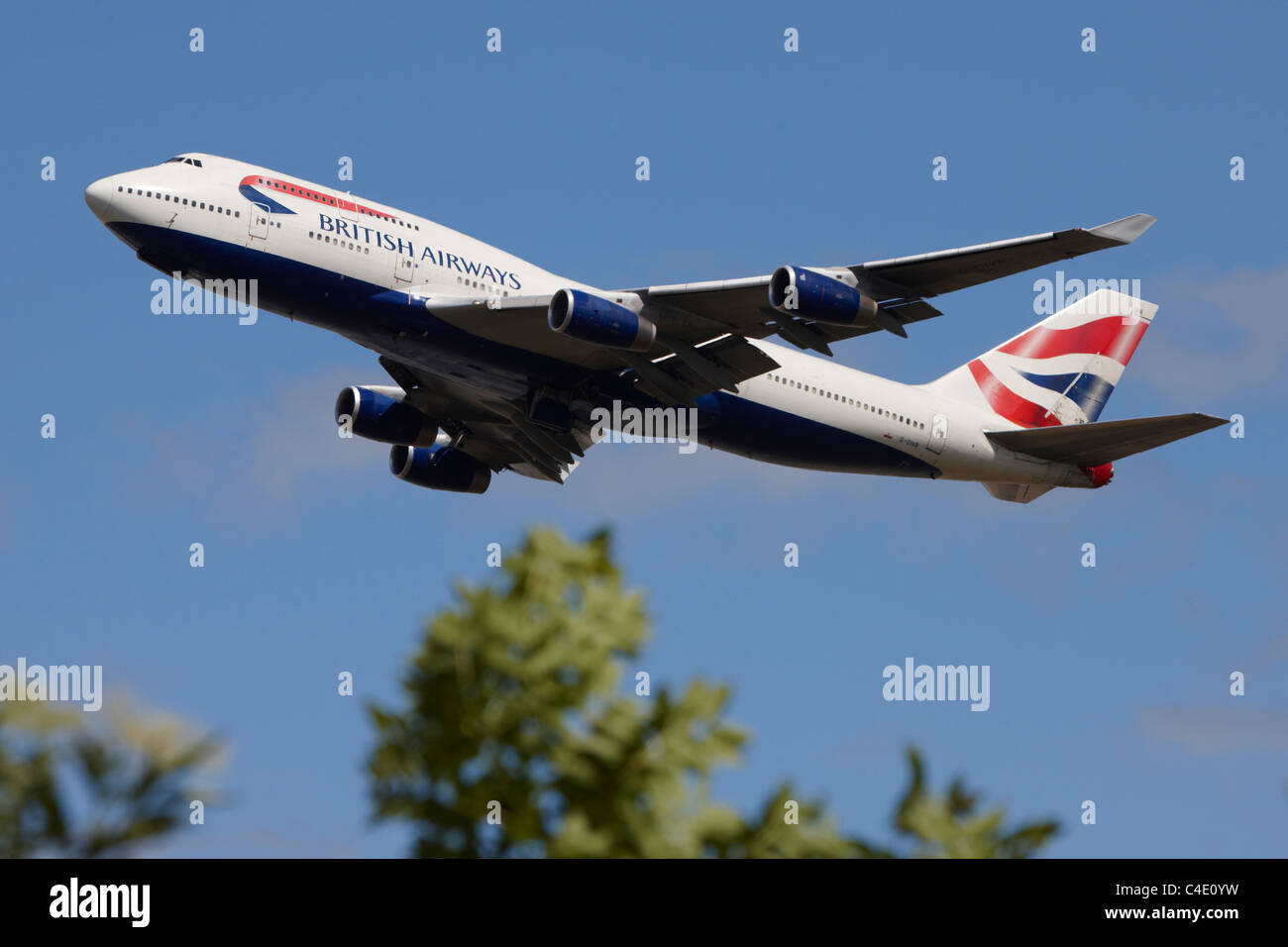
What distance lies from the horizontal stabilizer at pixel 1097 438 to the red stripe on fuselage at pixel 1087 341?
5.75 m

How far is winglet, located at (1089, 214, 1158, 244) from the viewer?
1235 inches

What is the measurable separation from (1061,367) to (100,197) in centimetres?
3196

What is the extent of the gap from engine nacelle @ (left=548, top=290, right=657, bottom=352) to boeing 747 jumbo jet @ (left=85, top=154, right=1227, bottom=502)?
0.16 ft

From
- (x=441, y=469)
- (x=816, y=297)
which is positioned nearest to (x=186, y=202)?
(x=441, y=469)

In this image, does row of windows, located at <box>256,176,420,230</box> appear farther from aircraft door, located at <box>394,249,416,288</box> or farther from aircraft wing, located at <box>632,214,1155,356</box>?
aircraft wing, located at <box>632,214,1155,356</box>

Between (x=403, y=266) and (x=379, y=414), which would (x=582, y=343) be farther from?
(x=379, y=414)

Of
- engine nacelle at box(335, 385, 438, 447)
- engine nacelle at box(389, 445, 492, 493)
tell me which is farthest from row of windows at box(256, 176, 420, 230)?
engine nacelle at box(389, 445, 492, 493)

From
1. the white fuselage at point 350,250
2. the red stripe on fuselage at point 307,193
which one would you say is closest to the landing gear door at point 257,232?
the white fuselage at point 350,250

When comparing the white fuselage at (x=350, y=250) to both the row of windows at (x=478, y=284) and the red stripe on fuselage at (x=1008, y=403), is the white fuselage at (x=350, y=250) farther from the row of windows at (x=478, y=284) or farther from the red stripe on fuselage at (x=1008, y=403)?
the red stripe on fuselage at (x=1008, y=403)

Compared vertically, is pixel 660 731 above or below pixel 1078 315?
below
